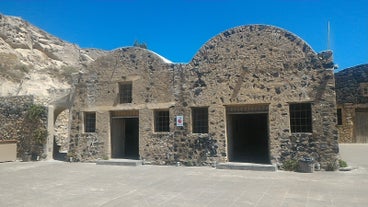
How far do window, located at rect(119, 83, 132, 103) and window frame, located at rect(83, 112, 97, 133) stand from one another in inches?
71.4

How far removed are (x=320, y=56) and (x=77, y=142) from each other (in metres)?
12.0

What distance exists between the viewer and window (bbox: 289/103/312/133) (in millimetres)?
11953

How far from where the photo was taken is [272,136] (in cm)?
1217

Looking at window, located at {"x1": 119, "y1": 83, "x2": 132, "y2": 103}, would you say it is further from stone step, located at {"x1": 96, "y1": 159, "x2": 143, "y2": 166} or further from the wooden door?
the wooden door

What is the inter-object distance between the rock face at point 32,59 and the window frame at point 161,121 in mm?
12331

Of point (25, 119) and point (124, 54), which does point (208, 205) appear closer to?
point (124, 54)

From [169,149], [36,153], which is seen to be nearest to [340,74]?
[169,149]

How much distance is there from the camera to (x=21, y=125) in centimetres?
1678

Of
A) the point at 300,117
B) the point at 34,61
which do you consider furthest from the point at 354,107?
the point at 34,61

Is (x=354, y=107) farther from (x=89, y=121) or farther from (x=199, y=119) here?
(x=89, y=121)

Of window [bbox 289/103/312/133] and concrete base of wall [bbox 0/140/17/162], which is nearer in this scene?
window [bbox 289/103/312/133]

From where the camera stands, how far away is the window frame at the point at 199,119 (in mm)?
13516

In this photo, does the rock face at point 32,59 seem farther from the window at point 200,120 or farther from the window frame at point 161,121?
the window at point 200,120

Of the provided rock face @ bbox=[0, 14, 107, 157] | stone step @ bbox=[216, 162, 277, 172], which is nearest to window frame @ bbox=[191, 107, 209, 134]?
stone step @ bbox=[216, 162, 277, 172]
